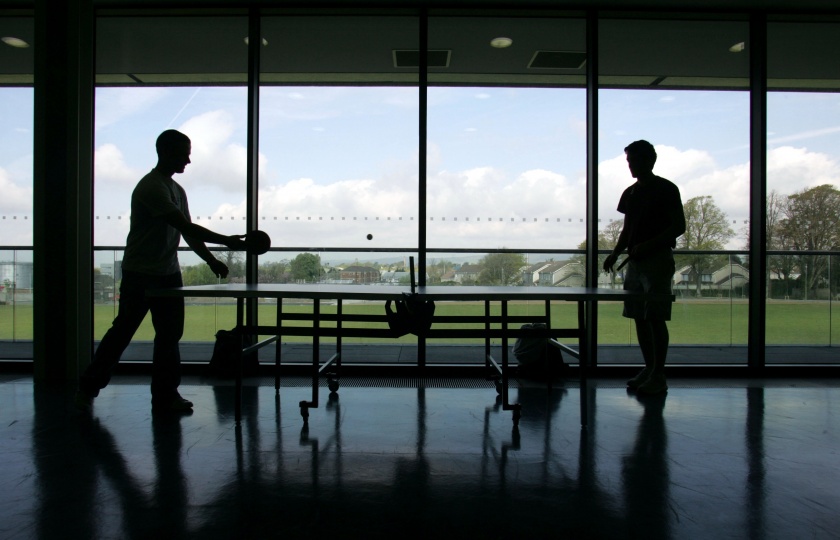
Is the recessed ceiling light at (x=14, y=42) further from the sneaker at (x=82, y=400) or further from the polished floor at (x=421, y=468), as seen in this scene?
the sneaker at (x=82, y=400)

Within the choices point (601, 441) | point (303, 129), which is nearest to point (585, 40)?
point (303, 129)

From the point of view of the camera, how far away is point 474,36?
457cm

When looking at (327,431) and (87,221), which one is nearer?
(327,431)

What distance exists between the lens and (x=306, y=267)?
4.59 m

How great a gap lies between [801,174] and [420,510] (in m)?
4.96

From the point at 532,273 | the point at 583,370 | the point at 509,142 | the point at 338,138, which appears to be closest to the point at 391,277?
the point at 532,273

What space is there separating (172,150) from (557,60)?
363 cm

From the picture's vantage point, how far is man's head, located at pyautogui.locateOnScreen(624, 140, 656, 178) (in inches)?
138

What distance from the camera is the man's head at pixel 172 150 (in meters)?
2.99

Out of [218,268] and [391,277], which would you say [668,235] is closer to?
[391,277]

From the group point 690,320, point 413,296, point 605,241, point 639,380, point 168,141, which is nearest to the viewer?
point 413,296

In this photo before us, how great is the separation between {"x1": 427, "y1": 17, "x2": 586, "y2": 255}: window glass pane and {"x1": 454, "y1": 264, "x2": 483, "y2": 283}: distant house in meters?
0.19

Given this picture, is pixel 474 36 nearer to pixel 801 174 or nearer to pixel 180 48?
pixel 180 48

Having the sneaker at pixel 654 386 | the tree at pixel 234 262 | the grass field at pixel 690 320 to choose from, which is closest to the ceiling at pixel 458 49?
the tree at pixel 234 262
